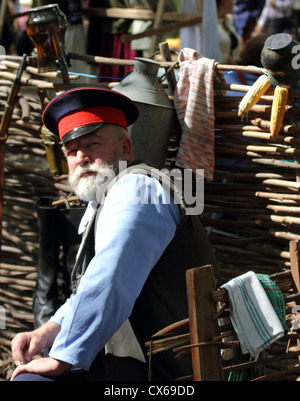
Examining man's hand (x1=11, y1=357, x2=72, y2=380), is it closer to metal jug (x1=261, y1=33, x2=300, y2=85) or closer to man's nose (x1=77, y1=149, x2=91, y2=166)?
man's nose (x1=77, y1=149, x2=91, y2=166)

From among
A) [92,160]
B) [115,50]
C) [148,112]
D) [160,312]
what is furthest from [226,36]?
[160,312]

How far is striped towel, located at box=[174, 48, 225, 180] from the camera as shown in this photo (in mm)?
3355

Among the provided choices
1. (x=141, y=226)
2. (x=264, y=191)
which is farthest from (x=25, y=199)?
(x=141, y=226)

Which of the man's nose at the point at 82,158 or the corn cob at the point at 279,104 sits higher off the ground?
the corn cob at the point at 279,104

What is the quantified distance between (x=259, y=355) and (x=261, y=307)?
0.27m

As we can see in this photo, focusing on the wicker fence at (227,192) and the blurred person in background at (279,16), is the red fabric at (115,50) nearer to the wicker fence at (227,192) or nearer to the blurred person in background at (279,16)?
the wicker fence at (227,192)

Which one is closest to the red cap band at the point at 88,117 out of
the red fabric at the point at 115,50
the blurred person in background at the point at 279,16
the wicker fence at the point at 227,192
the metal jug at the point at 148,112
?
the metal jug at the point at 148,112

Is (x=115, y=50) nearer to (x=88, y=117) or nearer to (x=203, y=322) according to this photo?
(x=88, y=117)

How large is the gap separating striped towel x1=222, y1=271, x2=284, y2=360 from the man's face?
37.2 inches

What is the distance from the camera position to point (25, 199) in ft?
13.7

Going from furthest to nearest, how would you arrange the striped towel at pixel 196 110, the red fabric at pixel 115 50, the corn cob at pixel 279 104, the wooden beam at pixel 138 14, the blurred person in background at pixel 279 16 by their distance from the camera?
1. the blurred person in background at pixel 279 16
2. the red fabric at pixel 115 50
3. the wooden beam at pixel 138 14
4. the striped towel at pixel 196 110
5. the corn cob at pixel 279 104

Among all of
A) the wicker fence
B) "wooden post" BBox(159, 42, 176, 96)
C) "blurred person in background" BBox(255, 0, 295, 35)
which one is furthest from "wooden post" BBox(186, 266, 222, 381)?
"blurred person in background" BBox(255, 0, 295, 35)

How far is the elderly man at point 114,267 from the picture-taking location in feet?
7.29
